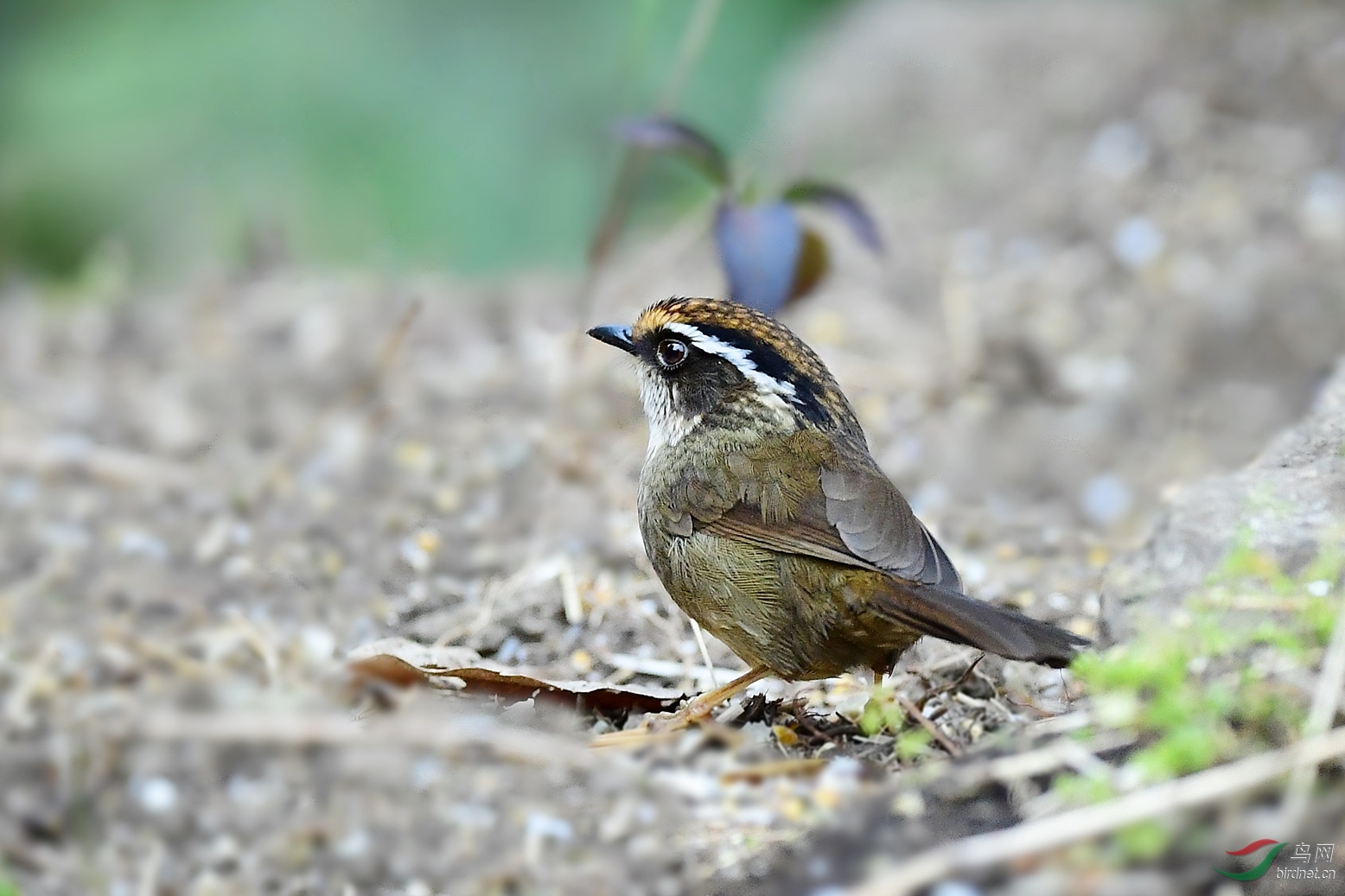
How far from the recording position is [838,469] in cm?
414

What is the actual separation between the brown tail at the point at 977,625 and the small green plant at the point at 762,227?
5.56 ft

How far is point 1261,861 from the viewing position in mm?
2660

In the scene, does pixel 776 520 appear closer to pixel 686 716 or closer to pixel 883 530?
pixel 883 530

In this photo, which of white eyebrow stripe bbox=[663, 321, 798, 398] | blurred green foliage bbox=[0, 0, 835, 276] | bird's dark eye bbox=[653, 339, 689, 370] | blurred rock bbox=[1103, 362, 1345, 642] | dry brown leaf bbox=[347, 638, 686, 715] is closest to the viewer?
blurred rock bbox=[1103, 362, 1345, 642]

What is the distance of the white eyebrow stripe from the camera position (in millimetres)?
4359

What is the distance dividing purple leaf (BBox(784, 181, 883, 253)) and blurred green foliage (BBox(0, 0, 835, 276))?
3.94 m

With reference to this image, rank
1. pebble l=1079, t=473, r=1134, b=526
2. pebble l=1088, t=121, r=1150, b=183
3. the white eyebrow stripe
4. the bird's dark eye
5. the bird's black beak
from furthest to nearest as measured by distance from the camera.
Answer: pebble l=1088, t=121, r=1150, b=183 → pebble l=1079, t=473, r=1134, b=526 → the bird's black beak → the bird's dark eye → the white eyebrow stripe

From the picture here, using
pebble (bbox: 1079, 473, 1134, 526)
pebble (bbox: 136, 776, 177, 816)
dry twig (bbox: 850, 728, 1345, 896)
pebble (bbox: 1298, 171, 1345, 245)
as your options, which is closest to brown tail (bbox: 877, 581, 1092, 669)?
dry twig (bbox: 850, 728, 1345, 896)

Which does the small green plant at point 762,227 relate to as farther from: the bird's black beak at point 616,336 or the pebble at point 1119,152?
the pebble at point 1119,152

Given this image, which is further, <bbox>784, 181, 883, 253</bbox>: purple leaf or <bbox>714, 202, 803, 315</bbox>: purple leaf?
<bbox>784, 181, 883, 253</bbox>: purple leaf

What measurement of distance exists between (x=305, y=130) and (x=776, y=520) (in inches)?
262

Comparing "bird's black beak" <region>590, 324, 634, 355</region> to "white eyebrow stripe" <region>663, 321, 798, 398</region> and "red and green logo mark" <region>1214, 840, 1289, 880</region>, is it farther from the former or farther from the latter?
"red and green logo mark" <region>1214, 840, 1289, 880</region>

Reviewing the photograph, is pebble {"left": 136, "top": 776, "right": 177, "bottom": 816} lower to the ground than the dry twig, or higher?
lower

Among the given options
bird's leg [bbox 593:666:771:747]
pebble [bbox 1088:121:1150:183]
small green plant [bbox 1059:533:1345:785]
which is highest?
pebble [bbox 1088:121:1150:183]
